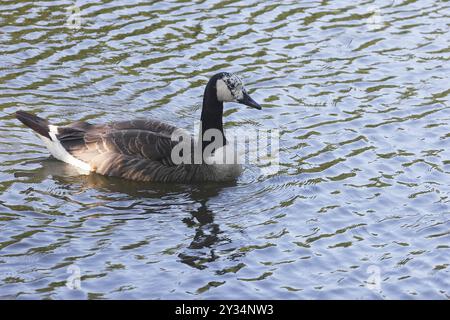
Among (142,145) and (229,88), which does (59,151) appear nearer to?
(142,145)

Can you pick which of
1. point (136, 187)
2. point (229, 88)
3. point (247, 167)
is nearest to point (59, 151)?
point (136, 187)

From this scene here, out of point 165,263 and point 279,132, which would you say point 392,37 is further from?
point 165,263

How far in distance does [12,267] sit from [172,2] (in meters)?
10.1

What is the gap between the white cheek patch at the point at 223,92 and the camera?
1556 cm

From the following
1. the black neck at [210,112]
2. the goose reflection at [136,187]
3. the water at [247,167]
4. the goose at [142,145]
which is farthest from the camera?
the black neck at [210,112]

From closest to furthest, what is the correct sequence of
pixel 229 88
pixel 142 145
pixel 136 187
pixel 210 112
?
pixel 136 187
pixel 142 145
pixel 229 88
pixel 210 112

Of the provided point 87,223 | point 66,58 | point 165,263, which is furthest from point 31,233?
point 66,58

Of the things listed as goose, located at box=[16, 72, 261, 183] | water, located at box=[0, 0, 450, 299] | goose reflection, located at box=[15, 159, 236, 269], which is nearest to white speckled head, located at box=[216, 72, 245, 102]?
goose, located at box=[16, 72, 261, 183]

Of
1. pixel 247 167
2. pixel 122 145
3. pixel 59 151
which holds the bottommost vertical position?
pixel 247 167

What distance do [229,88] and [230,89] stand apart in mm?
22

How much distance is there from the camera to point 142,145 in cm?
1536

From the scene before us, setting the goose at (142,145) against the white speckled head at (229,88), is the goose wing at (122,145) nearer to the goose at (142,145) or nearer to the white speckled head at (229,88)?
the goose at (142,145)

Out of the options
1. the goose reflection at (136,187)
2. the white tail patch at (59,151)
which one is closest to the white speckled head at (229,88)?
the goose reflection at (136,187)

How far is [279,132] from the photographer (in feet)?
54.4
